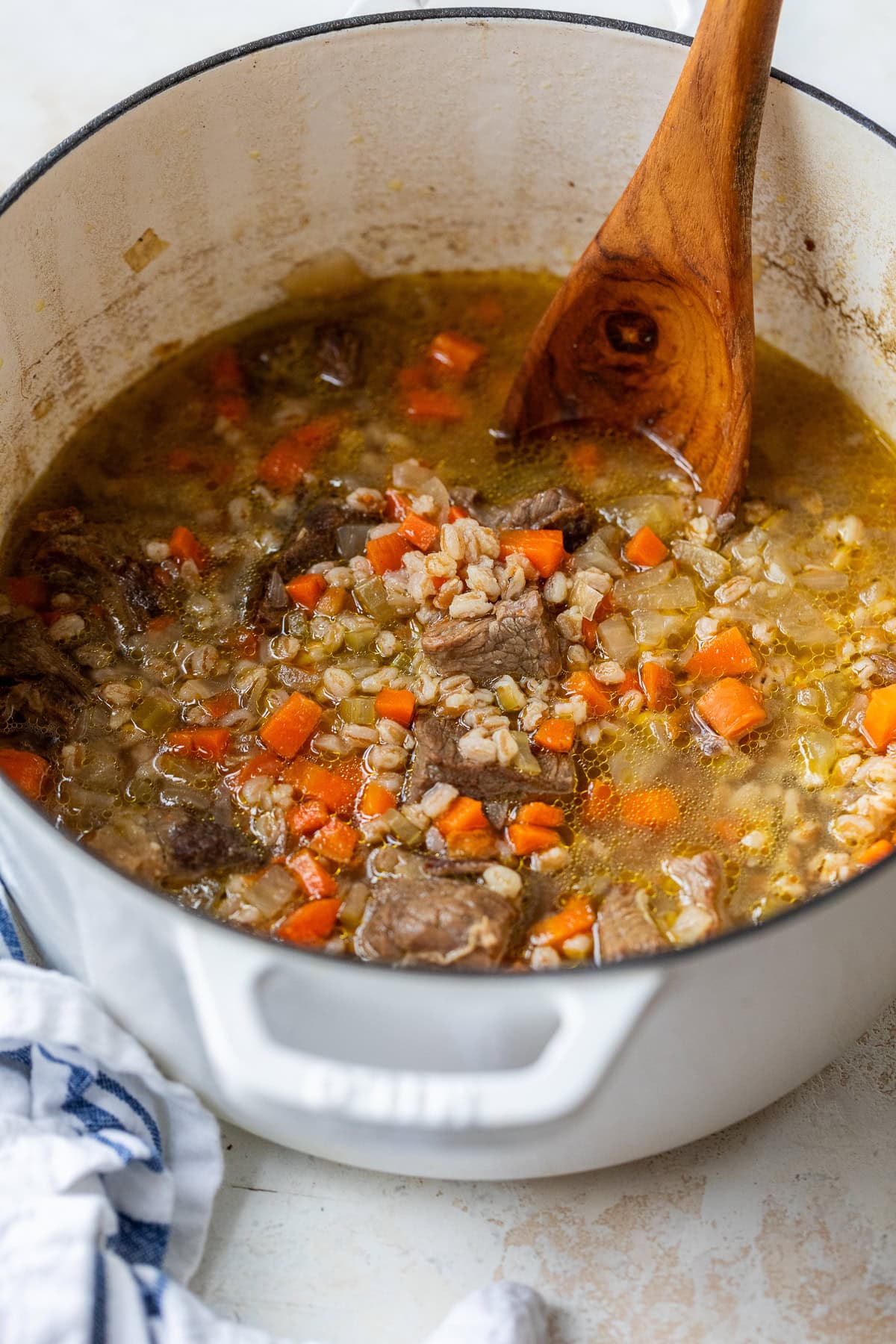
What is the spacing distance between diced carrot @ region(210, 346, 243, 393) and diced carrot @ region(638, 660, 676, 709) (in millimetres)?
1199

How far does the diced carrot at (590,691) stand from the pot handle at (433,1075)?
947 mm

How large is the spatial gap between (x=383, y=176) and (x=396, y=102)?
0.63ft

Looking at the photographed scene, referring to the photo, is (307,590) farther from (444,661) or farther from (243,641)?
(444,661)

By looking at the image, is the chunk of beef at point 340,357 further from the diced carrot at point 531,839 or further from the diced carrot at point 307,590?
the diced carrot at point 531,839

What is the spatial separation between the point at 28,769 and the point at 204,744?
0.31 metres

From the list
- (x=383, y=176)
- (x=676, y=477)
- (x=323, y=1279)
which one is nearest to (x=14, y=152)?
(x=383, y=176)

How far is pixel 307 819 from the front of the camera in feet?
7.92

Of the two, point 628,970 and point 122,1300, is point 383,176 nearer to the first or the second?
point 628,970

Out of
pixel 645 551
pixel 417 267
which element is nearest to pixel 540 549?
pixel 645 551

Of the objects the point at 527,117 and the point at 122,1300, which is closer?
the point at 122,1300

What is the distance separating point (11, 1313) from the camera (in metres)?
1.89

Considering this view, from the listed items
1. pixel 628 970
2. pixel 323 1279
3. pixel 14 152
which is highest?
pixel 14 152

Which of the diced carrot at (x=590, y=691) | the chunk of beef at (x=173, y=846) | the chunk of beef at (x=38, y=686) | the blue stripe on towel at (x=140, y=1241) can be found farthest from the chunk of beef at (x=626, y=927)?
the chunk of beef at (x=38, y=686)

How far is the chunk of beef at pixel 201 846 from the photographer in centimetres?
234
